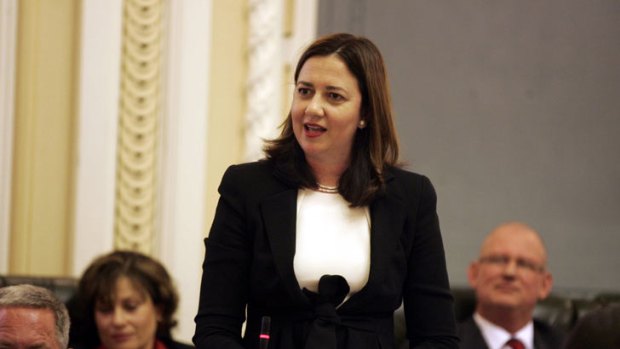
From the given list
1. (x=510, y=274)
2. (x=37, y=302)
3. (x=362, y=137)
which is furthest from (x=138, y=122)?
(x=362, y=137)

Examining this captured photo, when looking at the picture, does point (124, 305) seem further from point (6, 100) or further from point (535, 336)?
point (535, 336)

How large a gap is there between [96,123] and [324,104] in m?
2.33

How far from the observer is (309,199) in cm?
244

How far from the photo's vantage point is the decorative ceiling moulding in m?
4.64

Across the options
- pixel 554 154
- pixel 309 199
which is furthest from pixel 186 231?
pixel 309 199

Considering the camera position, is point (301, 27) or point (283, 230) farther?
point (301, 27)

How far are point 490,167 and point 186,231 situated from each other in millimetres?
1607

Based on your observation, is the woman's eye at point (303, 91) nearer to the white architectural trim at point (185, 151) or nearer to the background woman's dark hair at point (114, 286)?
the background woman's dark hair at point (114, 286)

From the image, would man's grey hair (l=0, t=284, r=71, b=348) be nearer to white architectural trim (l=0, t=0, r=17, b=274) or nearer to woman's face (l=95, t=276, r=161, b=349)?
woman's face (l=95, t=276, r=161, b=349)

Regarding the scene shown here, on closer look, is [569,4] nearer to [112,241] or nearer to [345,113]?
[112,241]

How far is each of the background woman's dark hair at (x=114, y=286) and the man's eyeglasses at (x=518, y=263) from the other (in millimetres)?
1136

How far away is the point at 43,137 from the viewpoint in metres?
4.51


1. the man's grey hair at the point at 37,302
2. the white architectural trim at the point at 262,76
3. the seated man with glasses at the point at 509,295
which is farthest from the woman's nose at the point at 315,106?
the white architectural trim at the point at 262,76

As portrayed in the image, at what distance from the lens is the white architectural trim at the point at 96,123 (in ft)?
14.9
